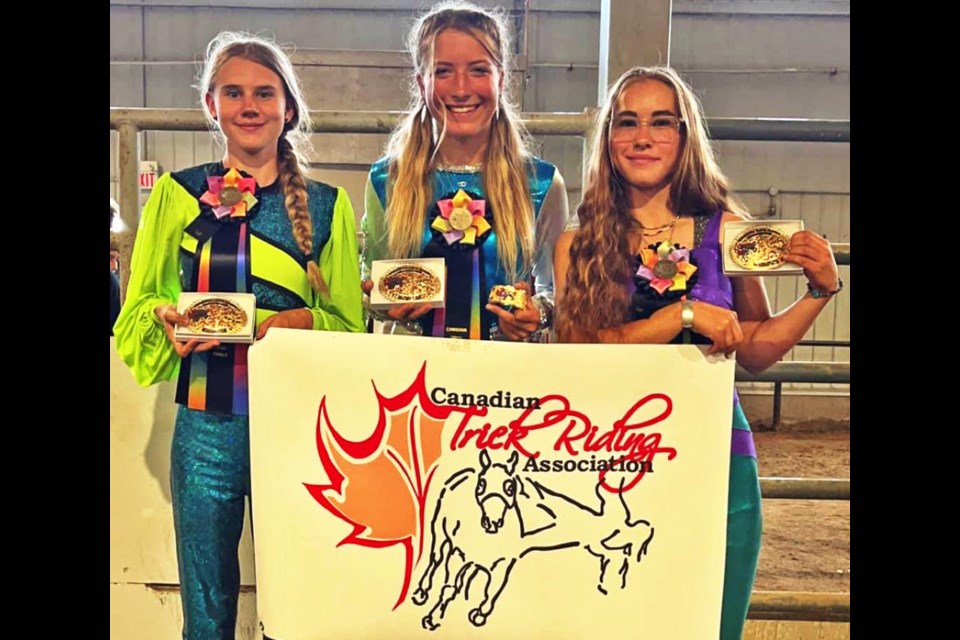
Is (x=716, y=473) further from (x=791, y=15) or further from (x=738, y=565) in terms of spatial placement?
(x=791, y=15)

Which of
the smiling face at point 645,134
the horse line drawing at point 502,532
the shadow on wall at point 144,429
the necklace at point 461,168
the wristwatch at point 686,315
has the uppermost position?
the smiling face at point 645,134

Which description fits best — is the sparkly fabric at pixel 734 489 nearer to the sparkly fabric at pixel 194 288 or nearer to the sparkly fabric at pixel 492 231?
the sparkly fabric at pixel 492 231

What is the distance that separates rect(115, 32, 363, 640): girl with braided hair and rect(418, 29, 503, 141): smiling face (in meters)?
0.27

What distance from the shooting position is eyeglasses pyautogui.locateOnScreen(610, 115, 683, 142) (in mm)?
1402

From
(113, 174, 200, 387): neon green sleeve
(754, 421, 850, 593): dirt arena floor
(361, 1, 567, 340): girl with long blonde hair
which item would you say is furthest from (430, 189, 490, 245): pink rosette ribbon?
(754, 421, 850, 593): dirt arena floor

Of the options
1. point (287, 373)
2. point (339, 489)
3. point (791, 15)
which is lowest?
point (339, 489)

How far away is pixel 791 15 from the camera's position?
619 centimetres

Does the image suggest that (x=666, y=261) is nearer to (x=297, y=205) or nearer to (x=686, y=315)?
(x=686, y=315)

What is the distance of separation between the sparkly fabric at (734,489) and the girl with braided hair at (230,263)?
69 cm

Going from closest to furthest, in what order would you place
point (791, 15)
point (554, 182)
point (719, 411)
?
point (719, 411) < point (554, 182) < point (791, 15)

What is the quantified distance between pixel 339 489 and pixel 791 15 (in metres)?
6.27

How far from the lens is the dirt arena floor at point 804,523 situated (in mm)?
3359

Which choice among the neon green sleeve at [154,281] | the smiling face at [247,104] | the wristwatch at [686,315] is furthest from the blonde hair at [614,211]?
the neon green sleeve at [154,281]
